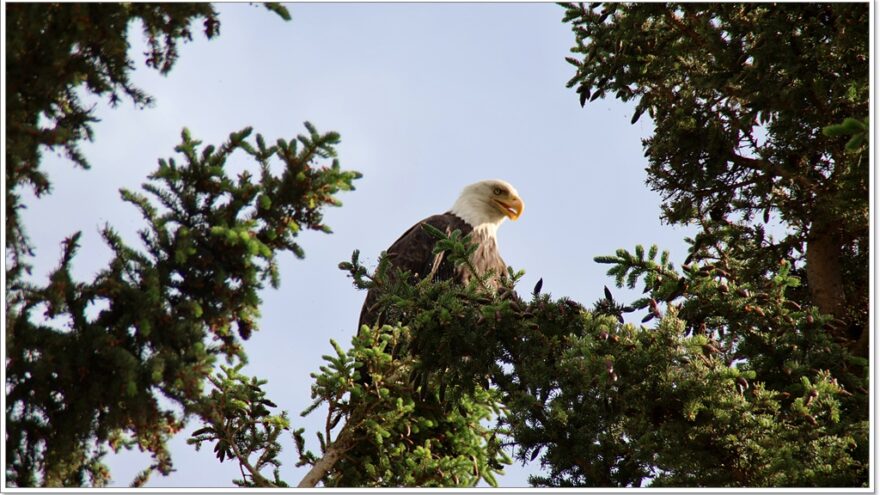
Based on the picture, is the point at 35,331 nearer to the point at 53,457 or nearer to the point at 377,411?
the point at 53,457

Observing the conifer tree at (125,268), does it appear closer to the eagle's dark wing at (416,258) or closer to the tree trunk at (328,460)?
the tree trunk at (328,460)

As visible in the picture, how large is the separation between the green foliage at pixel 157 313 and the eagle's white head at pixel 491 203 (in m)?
6.31

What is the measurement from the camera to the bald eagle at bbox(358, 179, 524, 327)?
29.2ft

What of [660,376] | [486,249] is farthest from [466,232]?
[660,376]

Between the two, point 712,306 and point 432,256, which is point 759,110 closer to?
point 712,306

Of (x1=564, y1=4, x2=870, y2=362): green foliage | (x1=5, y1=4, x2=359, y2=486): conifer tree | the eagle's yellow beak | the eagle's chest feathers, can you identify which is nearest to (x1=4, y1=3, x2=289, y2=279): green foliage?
(x1=5, y1=4, x2=359, y2=486): conifer tree

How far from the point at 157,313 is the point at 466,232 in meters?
6.19

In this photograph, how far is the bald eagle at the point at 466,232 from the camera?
889cm

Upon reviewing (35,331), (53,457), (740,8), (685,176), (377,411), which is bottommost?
(53,457)

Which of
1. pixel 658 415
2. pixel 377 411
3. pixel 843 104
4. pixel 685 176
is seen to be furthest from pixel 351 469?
pixel 843 104

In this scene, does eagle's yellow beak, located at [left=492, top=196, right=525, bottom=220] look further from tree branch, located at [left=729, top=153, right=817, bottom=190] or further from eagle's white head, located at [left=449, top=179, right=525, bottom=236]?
tree branch, located at [left=729, top=153, right=817, bottom=190]

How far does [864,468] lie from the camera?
4258 mm

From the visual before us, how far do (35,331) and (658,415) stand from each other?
9.20 ft

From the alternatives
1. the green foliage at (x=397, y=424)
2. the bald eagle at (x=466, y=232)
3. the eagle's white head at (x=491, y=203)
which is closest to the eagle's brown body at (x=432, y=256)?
the bald eagle at (x=466, y=232)
